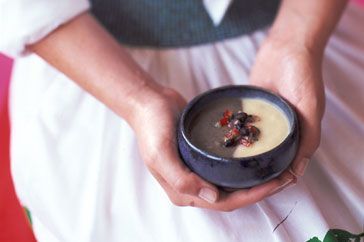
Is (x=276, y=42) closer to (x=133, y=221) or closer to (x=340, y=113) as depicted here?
(x=340, y=113)

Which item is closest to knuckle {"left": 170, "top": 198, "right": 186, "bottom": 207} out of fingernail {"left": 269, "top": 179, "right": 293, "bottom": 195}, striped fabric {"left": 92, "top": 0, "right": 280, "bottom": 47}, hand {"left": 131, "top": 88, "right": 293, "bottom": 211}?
hand {"left": 131, "top": 88, "right": 293, "bottom": 211}

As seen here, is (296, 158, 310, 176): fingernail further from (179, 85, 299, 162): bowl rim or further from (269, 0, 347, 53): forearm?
(269, 0, 347, 53): forearm

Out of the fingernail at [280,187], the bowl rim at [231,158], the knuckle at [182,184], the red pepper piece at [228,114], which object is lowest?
the fingernail at [280,187]

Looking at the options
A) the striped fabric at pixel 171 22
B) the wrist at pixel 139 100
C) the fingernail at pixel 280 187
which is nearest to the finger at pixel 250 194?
the fingernail at pixel 280 187

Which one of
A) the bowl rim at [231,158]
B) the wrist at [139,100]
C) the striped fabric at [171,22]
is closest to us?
the bowl rim at [231,158]

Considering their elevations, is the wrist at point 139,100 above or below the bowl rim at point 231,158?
below

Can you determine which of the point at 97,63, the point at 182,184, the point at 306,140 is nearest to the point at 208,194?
the point at 182,184

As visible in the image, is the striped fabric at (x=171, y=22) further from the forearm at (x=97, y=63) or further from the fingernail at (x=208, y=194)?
the fingernail at (x=208, y=194)

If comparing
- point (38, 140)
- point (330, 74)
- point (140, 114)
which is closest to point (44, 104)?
point (38, 140)
